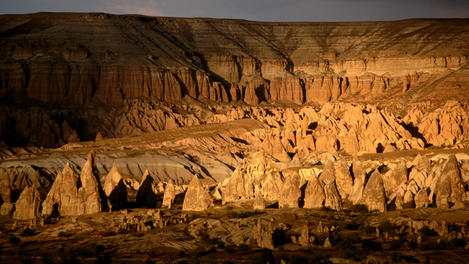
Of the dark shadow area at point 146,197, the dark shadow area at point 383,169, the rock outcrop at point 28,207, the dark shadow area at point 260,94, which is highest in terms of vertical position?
the dark shadow area at point 260,94

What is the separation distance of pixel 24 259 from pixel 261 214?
23.2 metres

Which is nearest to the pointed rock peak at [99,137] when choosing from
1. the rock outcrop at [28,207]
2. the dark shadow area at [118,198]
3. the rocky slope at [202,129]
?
the rocky slope at [202,129]

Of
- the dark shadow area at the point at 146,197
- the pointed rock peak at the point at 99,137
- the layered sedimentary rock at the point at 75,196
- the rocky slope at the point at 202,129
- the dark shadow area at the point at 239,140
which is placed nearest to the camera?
the layered sedimentary rock at the point at 75,196

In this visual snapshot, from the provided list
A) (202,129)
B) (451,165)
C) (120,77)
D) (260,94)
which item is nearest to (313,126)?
(202,129)

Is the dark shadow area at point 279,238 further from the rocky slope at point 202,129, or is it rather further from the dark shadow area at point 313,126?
the dark shadow area at point 313,126

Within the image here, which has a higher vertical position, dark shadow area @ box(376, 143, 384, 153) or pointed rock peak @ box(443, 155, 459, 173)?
dark shadow area @ box(376, 143, 384, 153)

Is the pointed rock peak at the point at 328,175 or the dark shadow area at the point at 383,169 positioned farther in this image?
the dark shadow area at the point at 383,169

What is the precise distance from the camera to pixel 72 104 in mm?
175500

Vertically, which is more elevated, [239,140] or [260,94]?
[260,94]

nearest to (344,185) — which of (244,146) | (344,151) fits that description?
(344,151)

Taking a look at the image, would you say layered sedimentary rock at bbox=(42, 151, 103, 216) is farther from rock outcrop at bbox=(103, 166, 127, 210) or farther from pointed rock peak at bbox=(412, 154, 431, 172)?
pointed rock peak at bbox=(412, 154, 431, 172)

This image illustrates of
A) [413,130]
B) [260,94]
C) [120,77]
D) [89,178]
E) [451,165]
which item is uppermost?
[120,77]

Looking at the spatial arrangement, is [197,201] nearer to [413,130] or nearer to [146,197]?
[146,197]

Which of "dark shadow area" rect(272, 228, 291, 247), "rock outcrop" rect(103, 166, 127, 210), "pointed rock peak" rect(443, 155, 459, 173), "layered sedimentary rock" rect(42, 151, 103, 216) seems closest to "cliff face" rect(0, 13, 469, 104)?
"rock outcrop" rect(103, 166, 127, 210)
